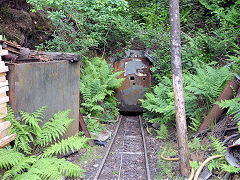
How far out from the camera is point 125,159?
560 centimetres

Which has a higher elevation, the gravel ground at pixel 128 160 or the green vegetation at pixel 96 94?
the green vegetation at pixel 96 94

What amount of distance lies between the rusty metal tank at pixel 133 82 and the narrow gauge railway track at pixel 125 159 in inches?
111

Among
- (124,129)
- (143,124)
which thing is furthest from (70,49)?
(143,124)

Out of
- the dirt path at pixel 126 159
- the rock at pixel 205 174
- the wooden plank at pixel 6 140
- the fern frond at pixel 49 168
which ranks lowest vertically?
the dirt path at pixel 126 159

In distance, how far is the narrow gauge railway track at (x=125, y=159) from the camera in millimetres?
4750

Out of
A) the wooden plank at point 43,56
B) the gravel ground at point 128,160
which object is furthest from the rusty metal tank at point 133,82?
the wooden plank at point 43,56

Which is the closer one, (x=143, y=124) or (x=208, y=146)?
(x=208, y=146)

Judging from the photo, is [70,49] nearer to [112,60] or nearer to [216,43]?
[112,60]

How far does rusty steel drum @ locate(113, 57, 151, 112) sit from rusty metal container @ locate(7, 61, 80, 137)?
204 inches

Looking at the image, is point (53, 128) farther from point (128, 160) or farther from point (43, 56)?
point (128, 160)

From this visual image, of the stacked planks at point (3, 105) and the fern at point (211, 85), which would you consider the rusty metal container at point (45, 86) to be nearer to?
the stacked planks at point (3, 105)

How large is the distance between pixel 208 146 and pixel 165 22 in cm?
969

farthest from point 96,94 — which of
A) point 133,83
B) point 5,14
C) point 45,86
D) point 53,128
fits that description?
point 5,14

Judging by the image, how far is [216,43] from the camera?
8.18 meters
